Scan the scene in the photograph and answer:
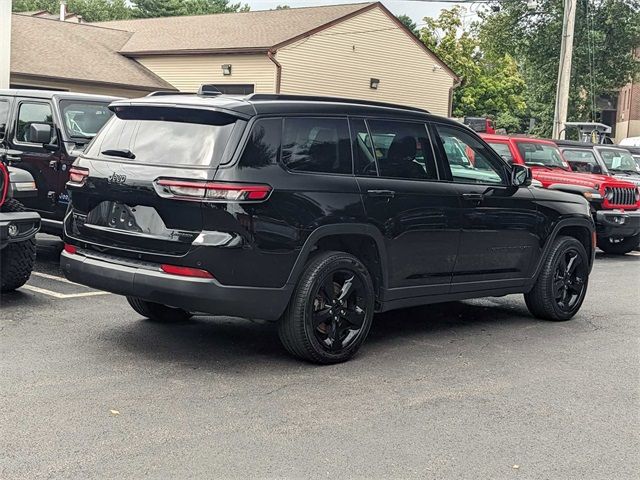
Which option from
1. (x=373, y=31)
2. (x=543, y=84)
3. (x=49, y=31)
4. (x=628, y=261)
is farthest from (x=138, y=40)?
(x=628, y=261)

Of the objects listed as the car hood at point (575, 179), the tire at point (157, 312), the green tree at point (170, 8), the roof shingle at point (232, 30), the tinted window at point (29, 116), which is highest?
the green tree at point (170, 8)

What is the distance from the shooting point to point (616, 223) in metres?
13.7

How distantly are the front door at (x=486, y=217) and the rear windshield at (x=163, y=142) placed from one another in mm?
2117

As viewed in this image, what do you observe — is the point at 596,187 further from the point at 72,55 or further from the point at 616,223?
the point at 72,55

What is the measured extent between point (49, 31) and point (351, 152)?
86.8 ft

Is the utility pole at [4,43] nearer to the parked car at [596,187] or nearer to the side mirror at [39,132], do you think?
the side mirror at [39,132]

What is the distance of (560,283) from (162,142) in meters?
4.25

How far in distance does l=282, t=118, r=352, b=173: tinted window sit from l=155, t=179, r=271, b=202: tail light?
16.0 inches

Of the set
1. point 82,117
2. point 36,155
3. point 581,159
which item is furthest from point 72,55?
point 36,155

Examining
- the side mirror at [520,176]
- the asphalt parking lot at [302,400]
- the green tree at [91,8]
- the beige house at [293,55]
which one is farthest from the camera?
the green tree at [91,8]

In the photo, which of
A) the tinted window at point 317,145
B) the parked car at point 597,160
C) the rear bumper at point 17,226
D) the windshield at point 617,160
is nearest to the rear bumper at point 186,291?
the tinted window at point 317,145

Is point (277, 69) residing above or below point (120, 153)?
above

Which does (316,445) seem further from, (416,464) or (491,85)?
(491,85)

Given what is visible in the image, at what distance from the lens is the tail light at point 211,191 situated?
17.7 feet
